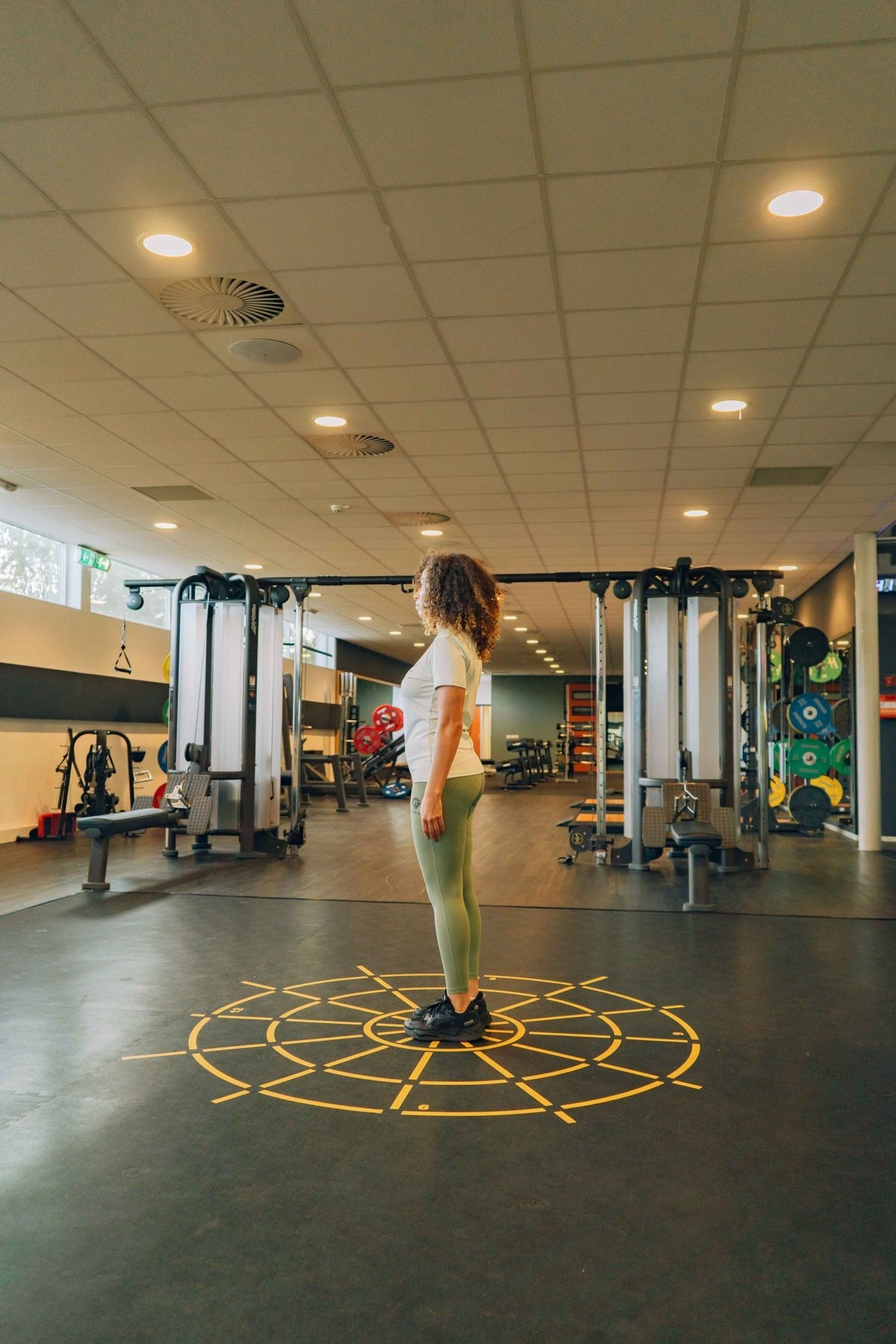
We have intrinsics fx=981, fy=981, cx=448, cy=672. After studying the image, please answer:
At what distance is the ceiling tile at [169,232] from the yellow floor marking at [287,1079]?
3.18 metres

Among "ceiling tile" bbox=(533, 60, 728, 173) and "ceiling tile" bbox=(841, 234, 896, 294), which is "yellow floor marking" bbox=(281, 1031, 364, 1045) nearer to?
"ceiling tile" bbox=(533, 60, 728, 173)

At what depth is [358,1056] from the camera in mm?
3016

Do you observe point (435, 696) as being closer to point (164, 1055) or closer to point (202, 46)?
point (164, 1055)

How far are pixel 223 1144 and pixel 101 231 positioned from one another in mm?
3495

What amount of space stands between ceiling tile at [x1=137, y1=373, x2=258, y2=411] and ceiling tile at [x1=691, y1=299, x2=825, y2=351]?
103 inches

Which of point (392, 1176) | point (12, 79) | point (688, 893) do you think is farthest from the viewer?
point (688, 893)

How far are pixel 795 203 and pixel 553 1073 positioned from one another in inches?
127

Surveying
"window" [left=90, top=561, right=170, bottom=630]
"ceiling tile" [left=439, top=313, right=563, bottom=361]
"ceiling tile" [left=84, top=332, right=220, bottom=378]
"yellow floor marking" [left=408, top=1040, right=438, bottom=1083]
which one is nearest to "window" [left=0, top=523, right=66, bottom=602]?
"window" [left=90, top=561, right=170, bottom=630]

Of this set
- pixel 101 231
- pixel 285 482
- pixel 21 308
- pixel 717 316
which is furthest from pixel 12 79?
pixel 285 482

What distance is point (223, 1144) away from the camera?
7.72 ft

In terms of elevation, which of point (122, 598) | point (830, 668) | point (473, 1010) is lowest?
point (473, 1010)

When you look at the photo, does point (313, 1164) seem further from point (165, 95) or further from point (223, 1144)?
point (165, 95)

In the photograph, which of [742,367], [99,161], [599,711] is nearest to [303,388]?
[99,161]

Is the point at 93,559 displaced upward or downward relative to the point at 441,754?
upward
